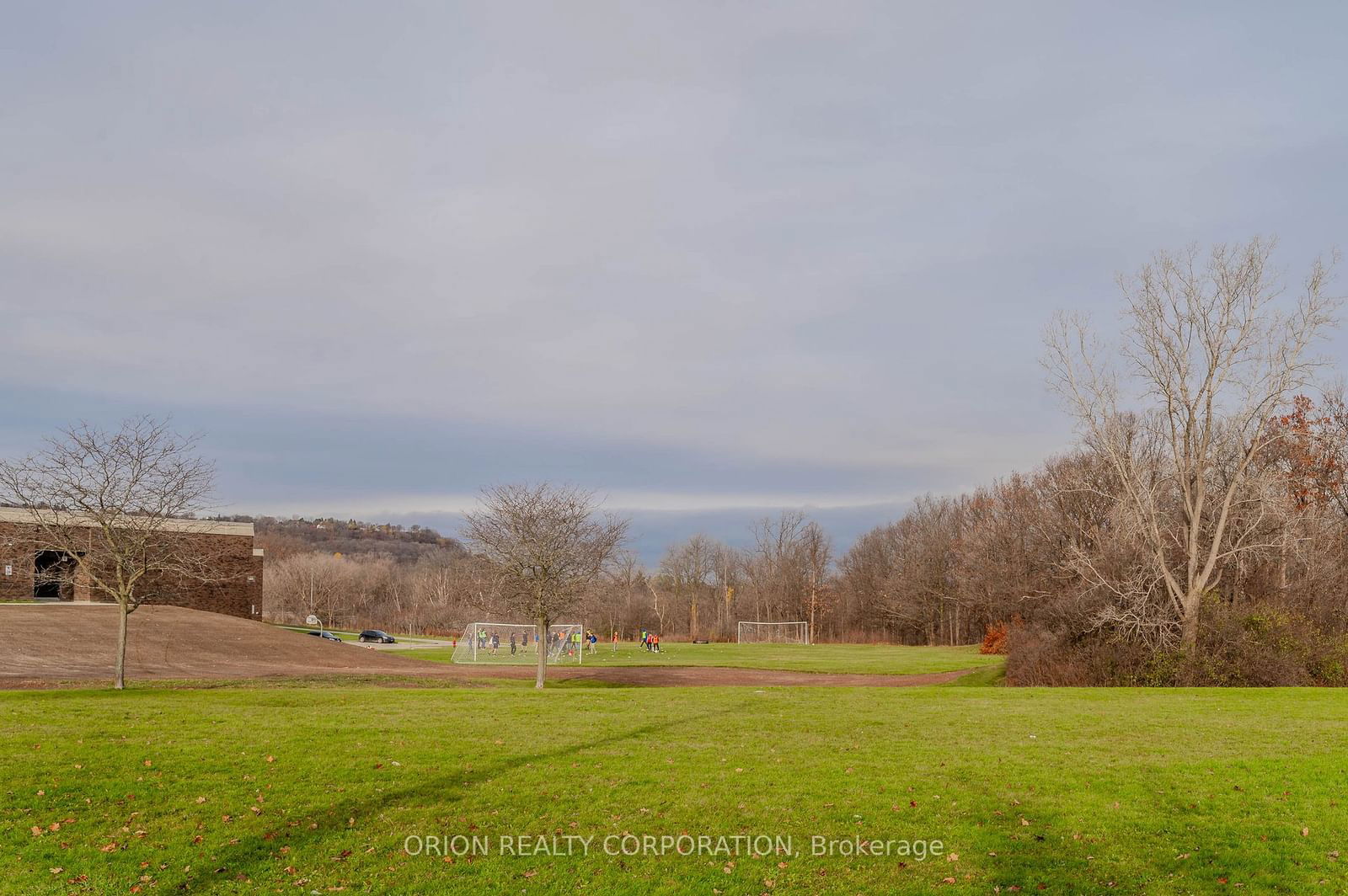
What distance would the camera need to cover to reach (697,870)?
25.5ft

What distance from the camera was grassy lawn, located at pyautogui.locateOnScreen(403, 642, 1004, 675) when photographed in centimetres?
4169

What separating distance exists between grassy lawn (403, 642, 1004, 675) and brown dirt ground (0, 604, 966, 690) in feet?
10.2

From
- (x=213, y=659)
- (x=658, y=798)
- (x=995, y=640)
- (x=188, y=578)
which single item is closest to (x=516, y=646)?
(x=213, y=659)

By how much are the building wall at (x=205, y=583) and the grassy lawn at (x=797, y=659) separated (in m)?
10.6

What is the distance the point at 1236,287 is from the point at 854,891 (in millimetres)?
27121

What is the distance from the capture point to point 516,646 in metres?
49.2

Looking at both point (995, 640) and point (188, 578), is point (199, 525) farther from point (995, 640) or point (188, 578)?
point (995, 640)

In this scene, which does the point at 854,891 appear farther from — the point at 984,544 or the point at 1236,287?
the point at 984,544

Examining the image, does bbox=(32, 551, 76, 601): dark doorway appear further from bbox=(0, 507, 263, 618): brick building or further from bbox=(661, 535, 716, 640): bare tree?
bbox=(661, 535, 716, 640): bare tree

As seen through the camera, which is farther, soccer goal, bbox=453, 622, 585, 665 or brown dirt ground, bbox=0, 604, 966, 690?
soccer goal, bbox=453, 622, 585, 665

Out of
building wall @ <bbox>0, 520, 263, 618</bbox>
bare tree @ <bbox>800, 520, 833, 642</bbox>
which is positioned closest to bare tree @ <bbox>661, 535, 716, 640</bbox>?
bare tree @ <bbox>800, 520, 833, 642</bbox>

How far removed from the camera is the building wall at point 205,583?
43156mm

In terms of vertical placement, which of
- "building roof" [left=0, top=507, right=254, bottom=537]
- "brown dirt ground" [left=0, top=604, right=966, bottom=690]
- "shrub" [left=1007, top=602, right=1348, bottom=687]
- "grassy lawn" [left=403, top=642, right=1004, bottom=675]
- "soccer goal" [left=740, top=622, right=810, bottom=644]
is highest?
"building roof" [left=0, top=507, right=254, bottom=537]

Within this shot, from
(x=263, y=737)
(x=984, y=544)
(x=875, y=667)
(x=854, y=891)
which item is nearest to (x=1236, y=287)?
(x=875, y=667)
